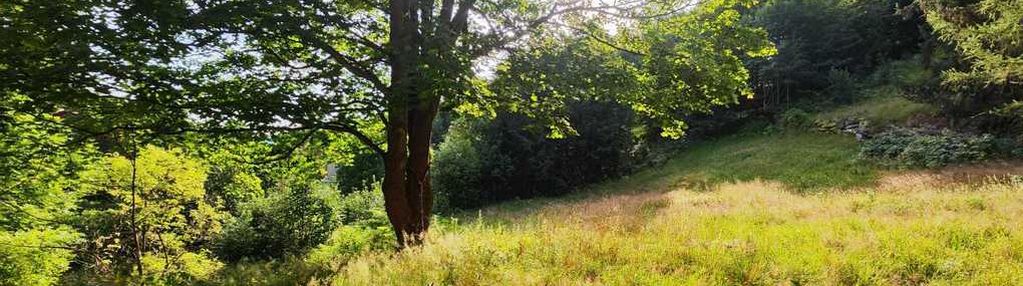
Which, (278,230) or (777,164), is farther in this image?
(777,164)

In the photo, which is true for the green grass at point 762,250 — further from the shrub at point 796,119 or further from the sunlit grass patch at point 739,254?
the shrub at point 796,119

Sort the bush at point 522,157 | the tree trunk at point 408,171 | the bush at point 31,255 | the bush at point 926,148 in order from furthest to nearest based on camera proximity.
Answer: the bush at point 522,157, the bush at point 926,148, the bush at point 31,255, the tree trunk at point 408,171

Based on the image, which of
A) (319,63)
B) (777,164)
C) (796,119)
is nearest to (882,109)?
(796,119)

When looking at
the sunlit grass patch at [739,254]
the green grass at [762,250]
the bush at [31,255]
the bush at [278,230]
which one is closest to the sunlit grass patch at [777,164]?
the green grass at [762,250]

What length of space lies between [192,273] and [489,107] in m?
13.1

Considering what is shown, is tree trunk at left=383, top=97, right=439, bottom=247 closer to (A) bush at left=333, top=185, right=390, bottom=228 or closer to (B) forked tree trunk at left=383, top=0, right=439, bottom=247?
(B) forked tree trunk at left=383, top=0, right=439, bottom=247

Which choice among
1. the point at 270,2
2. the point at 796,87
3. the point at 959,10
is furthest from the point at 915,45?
the point at 270,2

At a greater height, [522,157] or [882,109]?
[882,109]

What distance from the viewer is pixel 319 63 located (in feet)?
25.4

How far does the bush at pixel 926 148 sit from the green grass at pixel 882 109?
265 centimetres

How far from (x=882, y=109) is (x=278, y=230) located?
30.0 m

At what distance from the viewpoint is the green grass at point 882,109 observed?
26203 mm

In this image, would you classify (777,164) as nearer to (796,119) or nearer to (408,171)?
(796,119)

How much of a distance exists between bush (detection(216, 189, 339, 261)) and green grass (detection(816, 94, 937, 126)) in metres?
27.1
